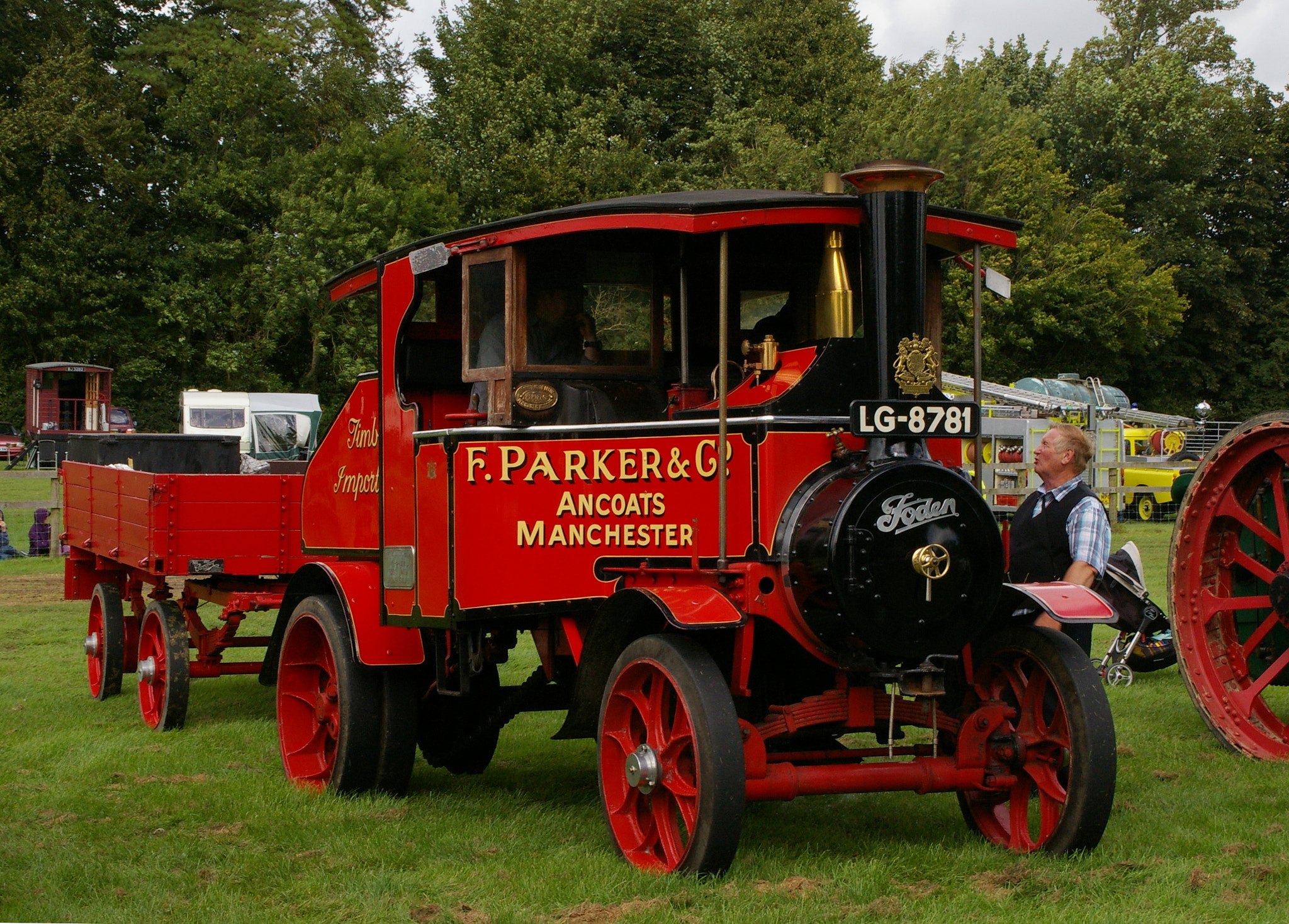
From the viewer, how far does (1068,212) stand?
38.2 meters

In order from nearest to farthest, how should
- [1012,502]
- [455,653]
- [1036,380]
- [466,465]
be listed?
1. [466,465]
2. [455,653]
3. [1012,502]
4. [1036,380]

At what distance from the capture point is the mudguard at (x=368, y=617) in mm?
6266

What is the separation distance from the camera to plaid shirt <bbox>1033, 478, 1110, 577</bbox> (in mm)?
5770

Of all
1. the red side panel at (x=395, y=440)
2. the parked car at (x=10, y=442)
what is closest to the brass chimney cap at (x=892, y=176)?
the red side panel at (x=395, y=440)

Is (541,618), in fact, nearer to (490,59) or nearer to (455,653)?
(455,653)

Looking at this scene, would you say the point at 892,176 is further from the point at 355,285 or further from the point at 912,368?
the point at 355,285

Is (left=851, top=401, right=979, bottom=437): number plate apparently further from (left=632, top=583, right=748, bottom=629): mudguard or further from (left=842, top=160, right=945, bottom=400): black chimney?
(left=632, top=583, right=748, bottom=629): mudguard

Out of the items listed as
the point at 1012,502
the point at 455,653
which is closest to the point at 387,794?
the point at 455,653

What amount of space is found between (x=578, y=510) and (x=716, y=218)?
4.07 feet

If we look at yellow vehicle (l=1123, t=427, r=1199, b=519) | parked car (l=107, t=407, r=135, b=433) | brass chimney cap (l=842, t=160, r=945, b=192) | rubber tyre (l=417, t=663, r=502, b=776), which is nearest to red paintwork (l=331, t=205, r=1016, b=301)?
brass chimney cap (l=842, t=160, r=945, b=192)

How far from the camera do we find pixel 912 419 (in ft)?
15.7

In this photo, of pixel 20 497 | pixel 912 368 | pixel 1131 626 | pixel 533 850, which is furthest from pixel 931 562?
pixel 20 497

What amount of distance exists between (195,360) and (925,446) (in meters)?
37.2

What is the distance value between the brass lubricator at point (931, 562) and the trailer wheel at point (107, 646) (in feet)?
21.1
